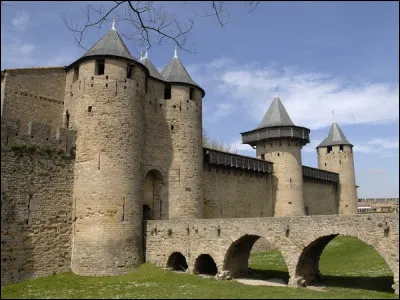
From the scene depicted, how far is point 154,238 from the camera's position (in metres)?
18.1

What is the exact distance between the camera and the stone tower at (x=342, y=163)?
1453 inches

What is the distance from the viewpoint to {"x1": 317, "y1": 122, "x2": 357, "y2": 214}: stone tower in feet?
121

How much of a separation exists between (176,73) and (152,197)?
7.46 meters

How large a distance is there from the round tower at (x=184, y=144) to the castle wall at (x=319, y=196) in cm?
1339

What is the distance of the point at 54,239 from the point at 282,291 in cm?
990

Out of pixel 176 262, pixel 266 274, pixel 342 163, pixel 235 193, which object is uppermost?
pixel 342 163

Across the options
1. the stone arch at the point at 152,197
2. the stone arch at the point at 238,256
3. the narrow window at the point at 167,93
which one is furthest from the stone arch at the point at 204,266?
the narrow window at the point at 167,93

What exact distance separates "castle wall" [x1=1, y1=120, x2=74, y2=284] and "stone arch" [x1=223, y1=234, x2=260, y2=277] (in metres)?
7.09

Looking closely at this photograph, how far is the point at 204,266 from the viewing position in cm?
1848

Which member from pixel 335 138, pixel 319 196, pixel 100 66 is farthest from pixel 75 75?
pixel 335 138

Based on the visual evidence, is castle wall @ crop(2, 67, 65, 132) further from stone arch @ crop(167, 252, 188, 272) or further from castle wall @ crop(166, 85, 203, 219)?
stone arch @ crop(167, 252, 188, 272)

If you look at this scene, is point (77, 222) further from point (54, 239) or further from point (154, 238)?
point (154, 238)

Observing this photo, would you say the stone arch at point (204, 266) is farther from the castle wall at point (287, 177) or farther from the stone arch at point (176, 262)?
the castle wall at point (287, 177)

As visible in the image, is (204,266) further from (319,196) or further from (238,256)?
(319,196)
